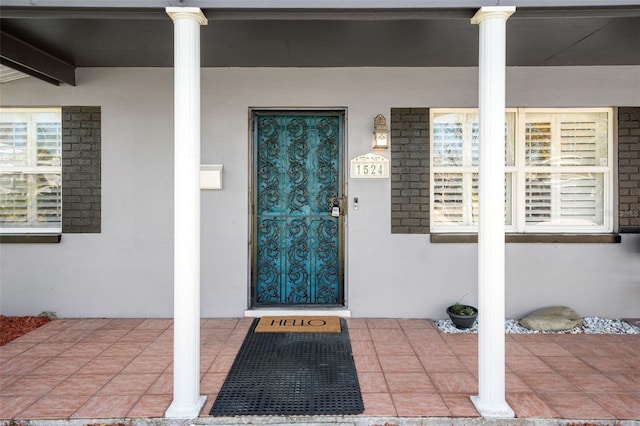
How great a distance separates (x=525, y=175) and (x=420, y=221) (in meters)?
1.36

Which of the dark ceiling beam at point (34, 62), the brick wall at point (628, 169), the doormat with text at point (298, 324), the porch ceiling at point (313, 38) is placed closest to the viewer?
the porch ceiling at point (313, 38)

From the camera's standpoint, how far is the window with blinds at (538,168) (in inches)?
190

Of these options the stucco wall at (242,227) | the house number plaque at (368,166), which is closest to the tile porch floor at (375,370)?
the stucco wall at (242,227)

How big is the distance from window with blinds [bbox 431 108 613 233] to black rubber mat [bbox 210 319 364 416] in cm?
202

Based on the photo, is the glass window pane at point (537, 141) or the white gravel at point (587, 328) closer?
the white gravel at point (587, 328)

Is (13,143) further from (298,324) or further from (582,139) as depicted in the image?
(582,139)

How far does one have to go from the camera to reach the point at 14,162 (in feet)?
15.9

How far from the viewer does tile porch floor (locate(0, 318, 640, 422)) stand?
284cm

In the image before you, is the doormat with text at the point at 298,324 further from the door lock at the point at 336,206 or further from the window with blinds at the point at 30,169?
the window with blinds at the point at 30,169

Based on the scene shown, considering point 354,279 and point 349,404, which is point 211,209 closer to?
point 354,279

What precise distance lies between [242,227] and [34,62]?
8.54 ft

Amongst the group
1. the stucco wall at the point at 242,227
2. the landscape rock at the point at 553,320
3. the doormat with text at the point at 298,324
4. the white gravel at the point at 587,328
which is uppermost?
the stucco wall at the point at 242,227

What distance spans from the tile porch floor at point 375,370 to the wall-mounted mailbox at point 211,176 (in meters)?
1.54

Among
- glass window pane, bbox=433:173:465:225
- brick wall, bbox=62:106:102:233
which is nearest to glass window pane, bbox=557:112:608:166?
glass window pane, bbox=433:173:465:225
